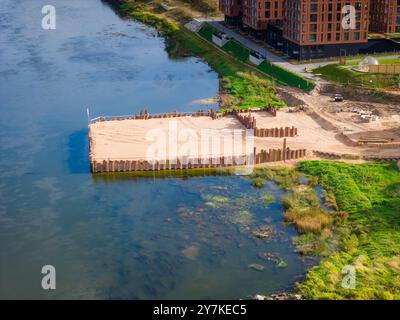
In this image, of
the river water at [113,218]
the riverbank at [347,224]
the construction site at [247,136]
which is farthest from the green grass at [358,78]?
the riverbank at [347,224]

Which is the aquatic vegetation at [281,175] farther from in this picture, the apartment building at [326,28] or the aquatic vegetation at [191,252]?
the apartment building at [326,28]

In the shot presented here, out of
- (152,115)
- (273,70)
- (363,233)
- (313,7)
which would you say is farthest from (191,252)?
(313,7)

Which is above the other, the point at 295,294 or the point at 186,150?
the point at 186,150

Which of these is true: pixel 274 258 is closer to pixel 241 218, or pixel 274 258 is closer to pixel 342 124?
pixel 241 218

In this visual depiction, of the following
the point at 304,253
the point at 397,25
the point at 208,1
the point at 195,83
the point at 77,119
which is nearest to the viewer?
the point at 304,253

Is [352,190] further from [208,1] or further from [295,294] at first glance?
[208,1]

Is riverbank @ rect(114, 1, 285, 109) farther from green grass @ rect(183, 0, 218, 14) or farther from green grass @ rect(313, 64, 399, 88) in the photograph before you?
green grass @ rect(313, 64, 399, 88)

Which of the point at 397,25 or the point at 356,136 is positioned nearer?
the point at 356,136
